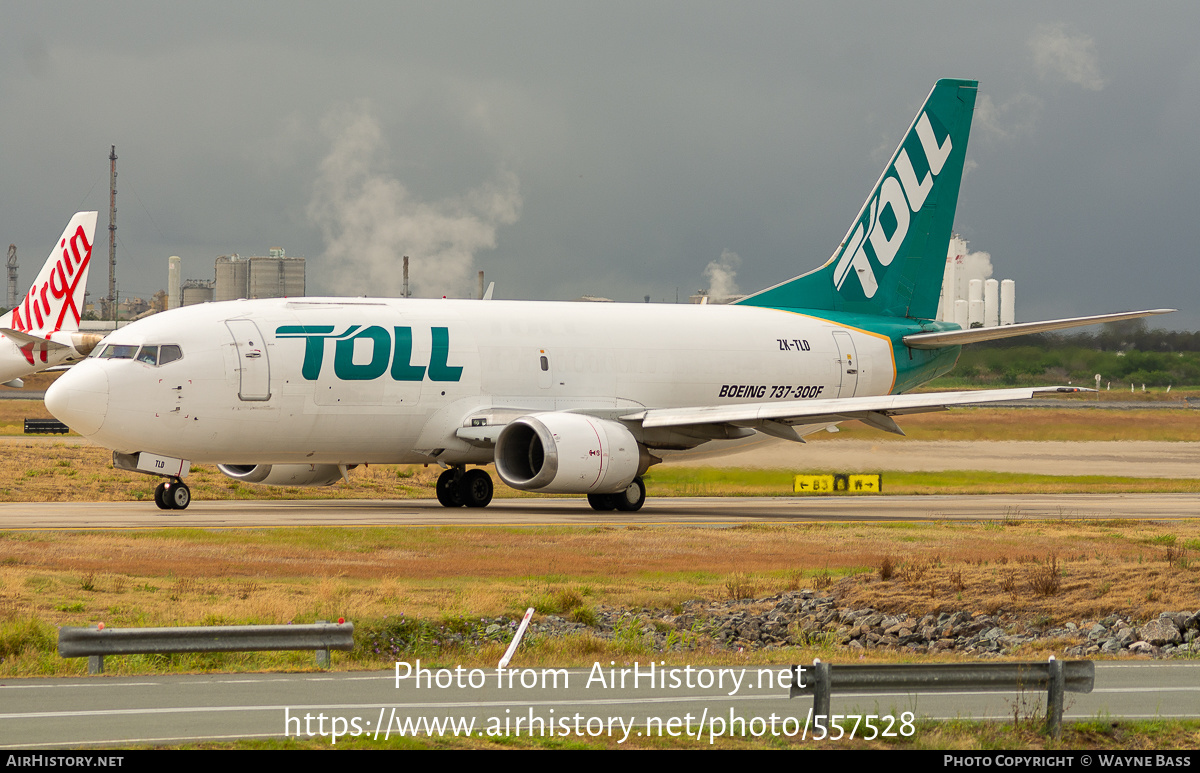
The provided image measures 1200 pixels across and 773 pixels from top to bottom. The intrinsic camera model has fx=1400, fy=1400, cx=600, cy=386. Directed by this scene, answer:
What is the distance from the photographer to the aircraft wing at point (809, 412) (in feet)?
96.8

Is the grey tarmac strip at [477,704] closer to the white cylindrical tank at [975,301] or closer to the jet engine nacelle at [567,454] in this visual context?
the jet engine nacelle at [567,454]

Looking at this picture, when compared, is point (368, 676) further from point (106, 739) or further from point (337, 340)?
point (337, 340)

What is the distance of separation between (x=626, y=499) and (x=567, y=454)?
3733 millimetres

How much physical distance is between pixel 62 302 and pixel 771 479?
3661 centimetres

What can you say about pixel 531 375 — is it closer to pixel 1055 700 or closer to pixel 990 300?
pixel 1055 700

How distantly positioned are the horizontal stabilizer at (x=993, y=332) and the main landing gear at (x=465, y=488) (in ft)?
43.1

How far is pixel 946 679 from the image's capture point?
396 inches

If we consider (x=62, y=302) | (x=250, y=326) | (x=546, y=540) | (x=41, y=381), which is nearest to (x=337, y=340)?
(x=250, y=326)

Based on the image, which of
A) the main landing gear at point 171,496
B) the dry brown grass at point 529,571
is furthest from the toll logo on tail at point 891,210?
the main landing gear at point 171,496

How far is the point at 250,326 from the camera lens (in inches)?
1134

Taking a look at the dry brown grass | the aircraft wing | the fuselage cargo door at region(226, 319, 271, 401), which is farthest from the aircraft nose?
the aircraft wing

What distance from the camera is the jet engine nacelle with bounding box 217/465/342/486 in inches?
→ 1314

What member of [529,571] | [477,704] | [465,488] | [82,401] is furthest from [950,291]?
[477,704]

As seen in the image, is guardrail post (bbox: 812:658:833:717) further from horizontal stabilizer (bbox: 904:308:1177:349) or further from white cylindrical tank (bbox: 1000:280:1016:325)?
white cylindrical tank (bbox: 1000:280:1016:325)
